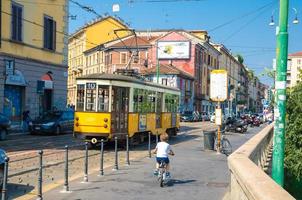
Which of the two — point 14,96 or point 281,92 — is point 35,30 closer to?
point 14,96

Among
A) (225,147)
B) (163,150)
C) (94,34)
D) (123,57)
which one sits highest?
(94,34)

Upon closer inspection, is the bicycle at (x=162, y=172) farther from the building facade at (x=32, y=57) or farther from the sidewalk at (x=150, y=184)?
the building facade at (x=32, y=57)

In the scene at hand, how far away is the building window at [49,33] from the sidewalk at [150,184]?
21.8 m

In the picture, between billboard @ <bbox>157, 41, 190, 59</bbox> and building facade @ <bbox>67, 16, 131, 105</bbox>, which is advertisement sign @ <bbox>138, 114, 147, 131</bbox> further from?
billboard @ <bbox>157, 41, 190, 59</bbox>

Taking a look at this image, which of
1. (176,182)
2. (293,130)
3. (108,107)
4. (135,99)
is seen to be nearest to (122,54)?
(135,99)

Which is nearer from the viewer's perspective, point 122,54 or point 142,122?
point 142,122

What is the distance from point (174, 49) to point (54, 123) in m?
53.2

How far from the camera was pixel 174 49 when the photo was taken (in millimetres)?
83375

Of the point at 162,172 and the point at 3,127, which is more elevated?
the point at 3,127

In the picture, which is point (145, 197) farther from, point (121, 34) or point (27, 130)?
point (121, 34)

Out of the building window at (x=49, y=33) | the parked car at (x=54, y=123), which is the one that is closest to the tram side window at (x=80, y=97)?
the parked car at (x=54, y=123)

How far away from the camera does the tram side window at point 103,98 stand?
21844 millimetres

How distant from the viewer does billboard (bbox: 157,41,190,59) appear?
83.2 metres

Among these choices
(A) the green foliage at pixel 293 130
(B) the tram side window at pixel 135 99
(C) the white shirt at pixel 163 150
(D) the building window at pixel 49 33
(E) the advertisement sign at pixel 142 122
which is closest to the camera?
(C) the white shirt at pixel 163 150
